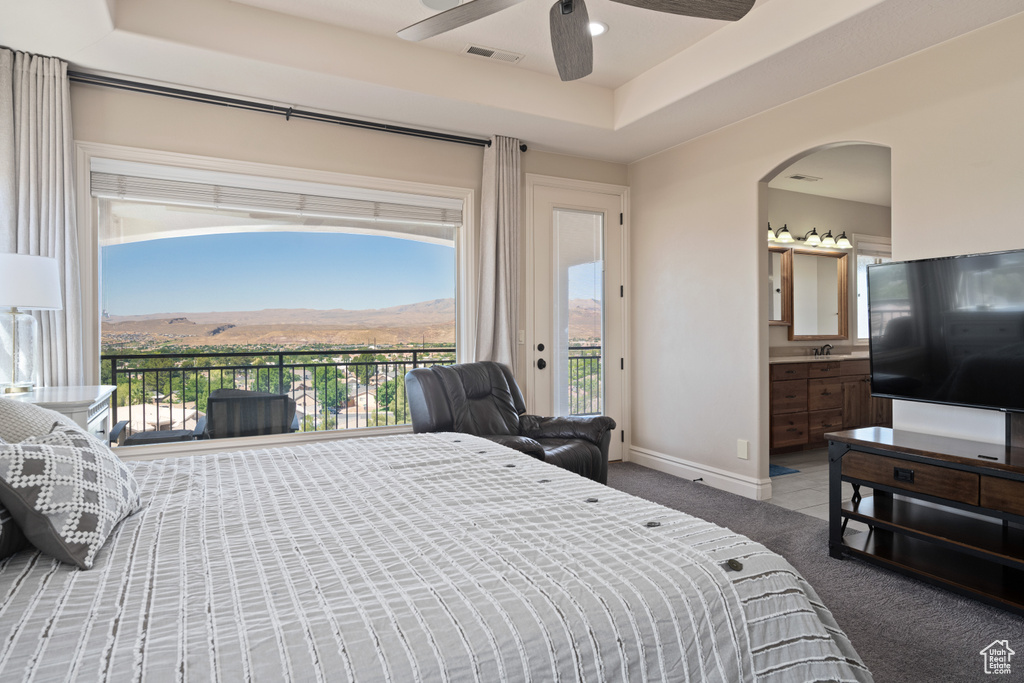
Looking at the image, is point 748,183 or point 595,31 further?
point 748,183

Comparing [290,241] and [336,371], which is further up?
[290,241]

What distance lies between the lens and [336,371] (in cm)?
432

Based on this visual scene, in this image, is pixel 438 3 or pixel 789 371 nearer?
pixel 438 3

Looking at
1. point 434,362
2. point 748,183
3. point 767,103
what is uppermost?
point 767,103

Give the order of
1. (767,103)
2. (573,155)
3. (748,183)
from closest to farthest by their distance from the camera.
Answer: (767,103) → (748,183) → (573,155)

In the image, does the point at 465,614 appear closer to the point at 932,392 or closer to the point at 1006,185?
the point at 932,392

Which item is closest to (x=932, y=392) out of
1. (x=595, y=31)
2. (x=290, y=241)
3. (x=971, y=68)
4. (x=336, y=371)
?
(x=971, y=68)

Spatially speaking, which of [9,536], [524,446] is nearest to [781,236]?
[524,446]

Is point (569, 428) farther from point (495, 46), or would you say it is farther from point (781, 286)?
point (781, 286)

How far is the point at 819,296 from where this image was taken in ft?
19.5

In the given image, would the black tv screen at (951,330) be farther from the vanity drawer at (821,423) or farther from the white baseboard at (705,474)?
the vanity drawer at (821,423)

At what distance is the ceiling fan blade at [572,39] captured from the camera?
1.99 metres

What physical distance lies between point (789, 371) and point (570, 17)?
4102 mm

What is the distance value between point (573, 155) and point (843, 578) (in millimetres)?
3531
